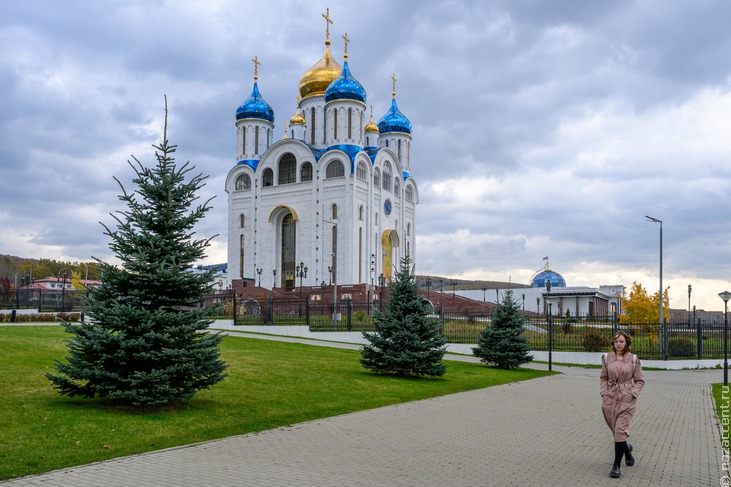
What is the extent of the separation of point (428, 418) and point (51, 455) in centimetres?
600

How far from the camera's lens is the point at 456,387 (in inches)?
621

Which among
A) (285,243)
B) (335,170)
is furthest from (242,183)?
(335,170)

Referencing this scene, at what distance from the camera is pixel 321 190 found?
56.9m

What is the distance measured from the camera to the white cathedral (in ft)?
183

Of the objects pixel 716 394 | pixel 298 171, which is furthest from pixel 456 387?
pixel 298 171

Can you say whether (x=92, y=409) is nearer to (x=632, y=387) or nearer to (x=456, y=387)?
(x=632, y=387)

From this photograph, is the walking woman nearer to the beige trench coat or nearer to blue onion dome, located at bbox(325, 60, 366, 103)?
the beige trench coat

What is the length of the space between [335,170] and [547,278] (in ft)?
112

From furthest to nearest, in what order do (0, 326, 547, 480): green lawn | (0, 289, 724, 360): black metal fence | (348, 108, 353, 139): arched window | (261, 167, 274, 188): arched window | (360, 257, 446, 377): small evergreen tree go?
(261, 167, 274, 188): arched window
(348, 108, 353, 139): arched window
(0, 289, 724, 360): black metal fence
(360, 257, 446, 377): small evergreen tree
(0, 326, 547, 480): green lawn

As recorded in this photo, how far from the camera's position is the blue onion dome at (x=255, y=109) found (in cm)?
6122

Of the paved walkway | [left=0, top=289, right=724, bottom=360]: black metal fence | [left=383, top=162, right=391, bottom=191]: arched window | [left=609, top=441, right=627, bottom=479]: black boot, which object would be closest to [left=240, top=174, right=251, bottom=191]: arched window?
[left=383, top=162, right=391, bottom=191]: arched window

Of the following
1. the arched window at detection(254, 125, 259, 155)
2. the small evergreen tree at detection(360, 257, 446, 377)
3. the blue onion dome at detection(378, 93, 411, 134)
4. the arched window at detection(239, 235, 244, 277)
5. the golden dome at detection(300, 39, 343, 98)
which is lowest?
the small evergreen tree at detection(360, 257, 446, 377)

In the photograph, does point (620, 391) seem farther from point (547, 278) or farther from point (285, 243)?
point (547, 278)

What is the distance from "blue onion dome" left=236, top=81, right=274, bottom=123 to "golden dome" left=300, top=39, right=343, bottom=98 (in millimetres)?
3978
